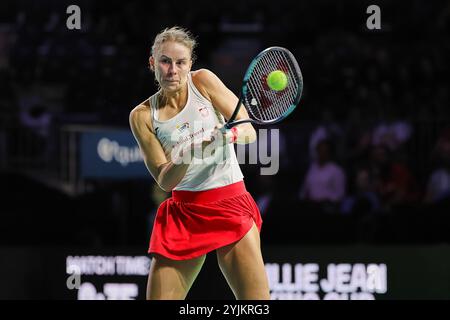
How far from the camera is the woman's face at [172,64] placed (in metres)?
4.54

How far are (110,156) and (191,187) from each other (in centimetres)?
402

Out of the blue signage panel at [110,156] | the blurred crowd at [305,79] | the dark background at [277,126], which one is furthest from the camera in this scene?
the blurred crowd at [305,79]

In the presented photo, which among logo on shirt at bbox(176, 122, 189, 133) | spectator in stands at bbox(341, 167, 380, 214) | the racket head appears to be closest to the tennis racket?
the racket head

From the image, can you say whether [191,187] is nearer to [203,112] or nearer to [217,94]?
[203,112]

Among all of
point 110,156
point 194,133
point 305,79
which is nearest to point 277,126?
point 110,156

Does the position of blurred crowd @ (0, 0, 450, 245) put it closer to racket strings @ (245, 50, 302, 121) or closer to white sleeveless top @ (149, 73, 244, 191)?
racket strings @ (245, 50, 302, 121)

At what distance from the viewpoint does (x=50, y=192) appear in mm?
8922

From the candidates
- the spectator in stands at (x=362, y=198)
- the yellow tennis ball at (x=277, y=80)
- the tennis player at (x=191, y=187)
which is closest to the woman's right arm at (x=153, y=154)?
the tennis player at (x=191, y=187)

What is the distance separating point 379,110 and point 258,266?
20.1 feet

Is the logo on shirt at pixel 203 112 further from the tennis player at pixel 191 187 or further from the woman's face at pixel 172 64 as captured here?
the woman's face at pixel 172 64

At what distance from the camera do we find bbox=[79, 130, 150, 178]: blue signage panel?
333 inches

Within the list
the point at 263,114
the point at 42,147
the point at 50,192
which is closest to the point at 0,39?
the point at 42,147

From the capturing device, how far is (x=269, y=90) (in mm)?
4746
